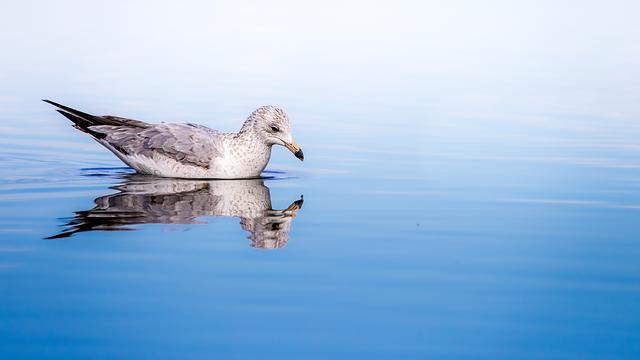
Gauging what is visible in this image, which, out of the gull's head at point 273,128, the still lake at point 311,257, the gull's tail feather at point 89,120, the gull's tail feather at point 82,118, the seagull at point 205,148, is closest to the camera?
the still lake at point 311,257

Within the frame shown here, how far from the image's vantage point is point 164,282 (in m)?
9.60

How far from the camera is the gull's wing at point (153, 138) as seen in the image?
1661 centimetres

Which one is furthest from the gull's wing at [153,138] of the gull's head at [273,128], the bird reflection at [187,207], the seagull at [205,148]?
the gull's head at [273,128]

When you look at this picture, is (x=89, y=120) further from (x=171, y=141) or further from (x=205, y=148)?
(x=205, y=148)

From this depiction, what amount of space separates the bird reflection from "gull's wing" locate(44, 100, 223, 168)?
1.42 ft

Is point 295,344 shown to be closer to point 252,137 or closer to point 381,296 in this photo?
point 381,296

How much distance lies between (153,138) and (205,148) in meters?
1.02

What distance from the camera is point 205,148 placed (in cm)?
1662

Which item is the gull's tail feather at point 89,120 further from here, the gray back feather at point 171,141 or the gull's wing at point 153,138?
the gray back feather at point 171,141

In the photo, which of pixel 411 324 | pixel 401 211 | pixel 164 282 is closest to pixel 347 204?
pixel 401 211

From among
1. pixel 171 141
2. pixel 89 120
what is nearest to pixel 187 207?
pixel 171 141

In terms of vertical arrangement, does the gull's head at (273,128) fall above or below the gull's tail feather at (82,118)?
below

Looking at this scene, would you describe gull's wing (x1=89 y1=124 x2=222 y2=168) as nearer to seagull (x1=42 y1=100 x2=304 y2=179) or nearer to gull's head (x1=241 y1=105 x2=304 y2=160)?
seagull (x1=42 y1=100 x2=304 y2=179)

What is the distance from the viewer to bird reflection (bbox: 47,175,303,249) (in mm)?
12289
